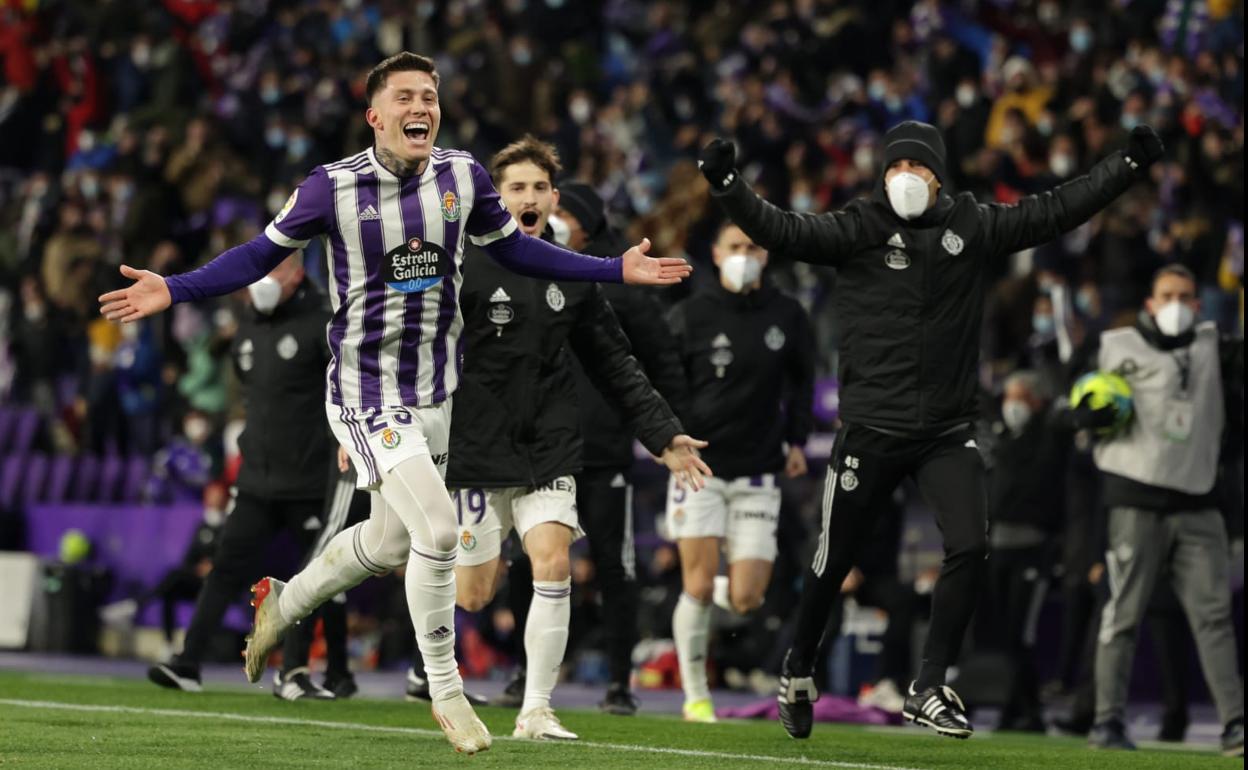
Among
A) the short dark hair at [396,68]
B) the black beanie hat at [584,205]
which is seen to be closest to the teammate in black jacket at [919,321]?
the short dark hair at [396,68]

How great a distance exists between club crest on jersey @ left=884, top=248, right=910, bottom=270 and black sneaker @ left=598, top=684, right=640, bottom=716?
3.52 m

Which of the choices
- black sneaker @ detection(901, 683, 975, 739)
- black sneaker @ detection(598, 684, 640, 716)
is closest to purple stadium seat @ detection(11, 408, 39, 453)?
black sneaker @ detection(598, 684, 640, 716)

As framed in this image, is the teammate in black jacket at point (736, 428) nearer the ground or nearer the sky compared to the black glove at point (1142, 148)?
nearer the ground

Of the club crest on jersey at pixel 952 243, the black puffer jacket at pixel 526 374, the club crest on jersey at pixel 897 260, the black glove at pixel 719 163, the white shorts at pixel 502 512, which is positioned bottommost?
the white shorts at pixel 502 512

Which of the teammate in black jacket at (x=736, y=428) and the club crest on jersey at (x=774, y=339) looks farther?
the club crest on jersey at (x=774, y=339)

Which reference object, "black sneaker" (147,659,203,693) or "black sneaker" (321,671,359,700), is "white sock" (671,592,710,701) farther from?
"black sneaker" (147,659,203,693)

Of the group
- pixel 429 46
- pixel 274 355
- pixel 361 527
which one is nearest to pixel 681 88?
pixel 429 46

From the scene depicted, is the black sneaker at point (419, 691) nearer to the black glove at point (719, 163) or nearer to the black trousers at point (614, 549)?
the black trousers at point (614, 549)

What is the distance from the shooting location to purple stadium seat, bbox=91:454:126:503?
2034cm

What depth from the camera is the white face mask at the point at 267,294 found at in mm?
11531

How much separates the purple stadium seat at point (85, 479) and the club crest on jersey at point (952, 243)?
13255 mm

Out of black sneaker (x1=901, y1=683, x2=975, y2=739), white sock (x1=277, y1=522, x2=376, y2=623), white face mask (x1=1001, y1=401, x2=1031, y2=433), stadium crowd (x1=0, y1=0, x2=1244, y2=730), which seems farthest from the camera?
stadium crowd (x1=0, y1=0, x2=1244, y2=730)

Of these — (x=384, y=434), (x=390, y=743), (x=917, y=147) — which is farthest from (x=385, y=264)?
(x=917, y=147)

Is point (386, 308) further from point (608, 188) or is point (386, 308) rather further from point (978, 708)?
point (608, 188)
